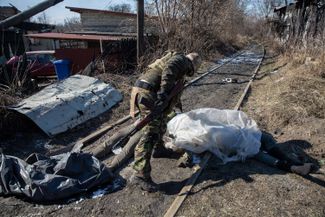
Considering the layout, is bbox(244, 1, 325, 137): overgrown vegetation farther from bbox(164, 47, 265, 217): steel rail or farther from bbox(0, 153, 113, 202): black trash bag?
bbox(0, 153, 113, 202): black trash bag

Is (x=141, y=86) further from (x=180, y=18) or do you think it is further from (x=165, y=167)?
(x=180, y=18)

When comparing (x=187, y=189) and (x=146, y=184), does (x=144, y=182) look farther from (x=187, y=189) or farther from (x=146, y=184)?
(x=187, y=189)

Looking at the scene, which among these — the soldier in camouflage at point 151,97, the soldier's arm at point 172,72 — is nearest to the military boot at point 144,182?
the soldier in camouflage at point 151,97

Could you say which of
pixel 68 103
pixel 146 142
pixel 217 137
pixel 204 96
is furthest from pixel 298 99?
pixel 68 103

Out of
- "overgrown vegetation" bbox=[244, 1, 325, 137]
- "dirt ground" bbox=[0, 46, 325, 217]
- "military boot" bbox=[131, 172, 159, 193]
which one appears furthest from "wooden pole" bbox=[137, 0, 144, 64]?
"military boot" bbox=[131, 172, 159, 193]

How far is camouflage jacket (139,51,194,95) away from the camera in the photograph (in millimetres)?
4012

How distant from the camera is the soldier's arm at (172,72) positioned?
13.1 feet

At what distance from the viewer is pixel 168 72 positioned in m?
4.00

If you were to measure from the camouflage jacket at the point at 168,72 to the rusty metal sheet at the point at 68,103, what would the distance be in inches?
115

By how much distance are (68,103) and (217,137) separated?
3697mm

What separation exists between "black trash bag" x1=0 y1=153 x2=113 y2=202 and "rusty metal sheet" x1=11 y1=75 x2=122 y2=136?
6.73 feet

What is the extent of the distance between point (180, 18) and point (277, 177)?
14.1 m

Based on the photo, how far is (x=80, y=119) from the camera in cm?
687

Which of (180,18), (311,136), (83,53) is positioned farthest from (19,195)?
(180,18)
